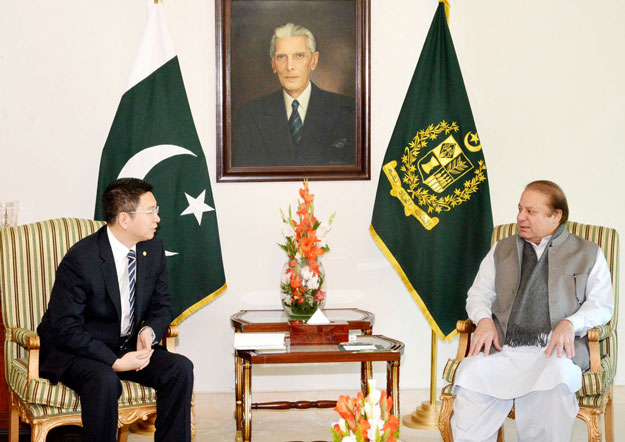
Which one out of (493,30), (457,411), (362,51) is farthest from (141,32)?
(457,411)

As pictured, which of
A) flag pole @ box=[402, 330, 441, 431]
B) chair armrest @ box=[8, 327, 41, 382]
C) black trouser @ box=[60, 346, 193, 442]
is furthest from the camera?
flag pole @ box=[402, 330, 441, 431]

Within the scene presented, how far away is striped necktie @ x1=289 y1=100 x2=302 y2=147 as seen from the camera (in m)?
4.72

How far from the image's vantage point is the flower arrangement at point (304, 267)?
12.7ft

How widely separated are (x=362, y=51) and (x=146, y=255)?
81.2 inches

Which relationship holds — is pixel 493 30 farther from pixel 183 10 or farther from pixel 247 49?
pixel 183 10

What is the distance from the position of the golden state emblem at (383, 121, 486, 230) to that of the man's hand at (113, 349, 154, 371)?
1.85 m

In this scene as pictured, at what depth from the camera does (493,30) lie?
476cm

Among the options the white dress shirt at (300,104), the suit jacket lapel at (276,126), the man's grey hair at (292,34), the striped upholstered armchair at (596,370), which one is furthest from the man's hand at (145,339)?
the man's grey hair at (292,34)

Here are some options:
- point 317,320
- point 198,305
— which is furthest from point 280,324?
point 198,305

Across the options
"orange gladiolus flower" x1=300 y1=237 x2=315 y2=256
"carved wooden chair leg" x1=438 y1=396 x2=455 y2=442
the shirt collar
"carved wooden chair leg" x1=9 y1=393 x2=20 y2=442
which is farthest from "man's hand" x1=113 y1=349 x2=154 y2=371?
"carved wooden chair leg" x1=438 y1=396 x2=455 y2=442

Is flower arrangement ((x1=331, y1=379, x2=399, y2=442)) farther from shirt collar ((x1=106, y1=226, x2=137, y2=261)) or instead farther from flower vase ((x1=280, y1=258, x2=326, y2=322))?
flower vase ((x1=280, y1=258, x2=326, y2=322))

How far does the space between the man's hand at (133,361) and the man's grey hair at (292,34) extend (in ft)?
7.26

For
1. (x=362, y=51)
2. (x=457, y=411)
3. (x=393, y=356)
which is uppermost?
(x=362, y=51)

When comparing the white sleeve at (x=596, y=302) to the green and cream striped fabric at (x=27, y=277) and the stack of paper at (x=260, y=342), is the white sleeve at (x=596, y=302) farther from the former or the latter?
the green and cream striped fabric at (x=27, y=277)
